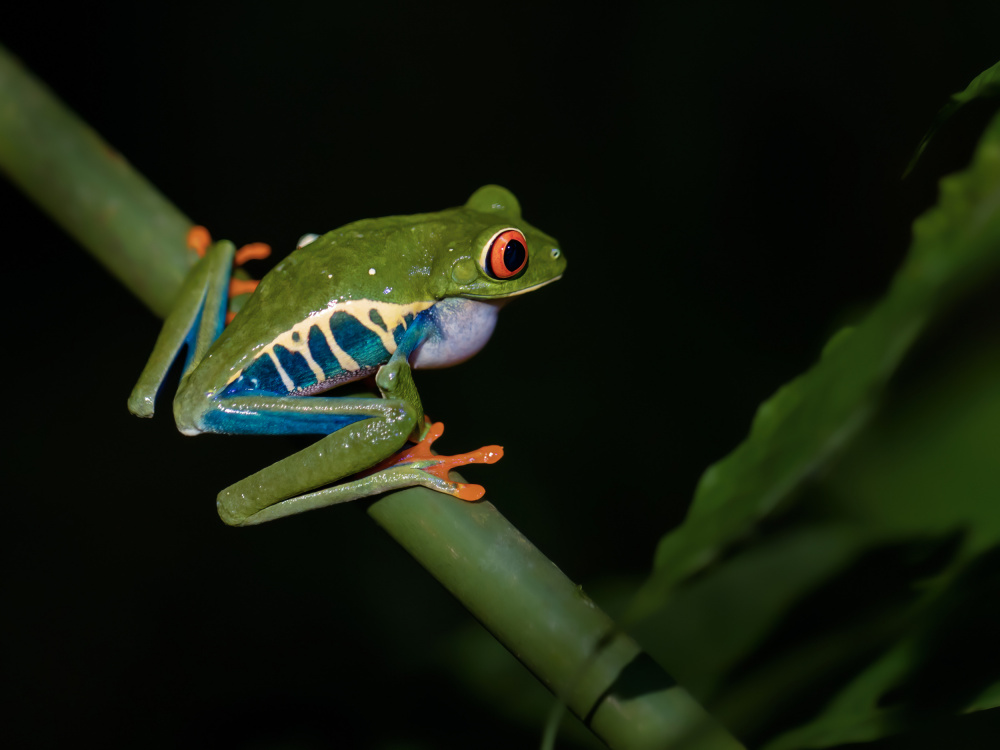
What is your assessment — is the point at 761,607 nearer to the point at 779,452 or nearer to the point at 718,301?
the point at 779,452

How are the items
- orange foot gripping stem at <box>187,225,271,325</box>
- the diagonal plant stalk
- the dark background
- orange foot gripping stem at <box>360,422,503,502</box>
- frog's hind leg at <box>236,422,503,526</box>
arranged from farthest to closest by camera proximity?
1. the dark background
2. orange foot gripping stem at <box>187,225,271,325</box>
3. orange foot gripping stem at <box>360,422,503,502</box>
4. frog's hind leg at <box>236,422,503,526</box>
5. the diagonal plant stalk

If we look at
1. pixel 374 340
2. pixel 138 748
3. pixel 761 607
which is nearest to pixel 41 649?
pixel 138 748

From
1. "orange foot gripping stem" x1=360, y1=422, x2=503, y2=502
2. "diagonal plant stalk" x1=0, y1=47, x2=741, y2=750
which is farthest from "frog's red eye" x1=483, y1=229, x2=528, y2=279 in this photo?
"diagonal plant stalk" x1=0, y1=47, x2=741, y2=750

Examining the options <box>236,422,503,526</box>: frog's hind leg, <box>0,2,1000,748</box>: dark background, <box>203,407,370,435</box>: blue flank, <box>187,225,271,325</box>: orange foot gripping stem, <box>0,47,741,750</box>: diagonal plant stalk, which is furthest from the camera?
<box>0,2,1000,748</box>: dark background

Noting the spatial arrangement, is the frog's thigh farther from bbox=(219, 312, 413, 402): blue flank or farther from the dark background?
the dark background

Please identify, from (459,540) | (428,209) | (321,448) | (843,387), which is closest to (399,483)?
(459,540)

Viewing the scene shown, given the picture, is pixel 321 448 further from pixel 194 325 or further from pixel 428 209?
pixel 428 209
